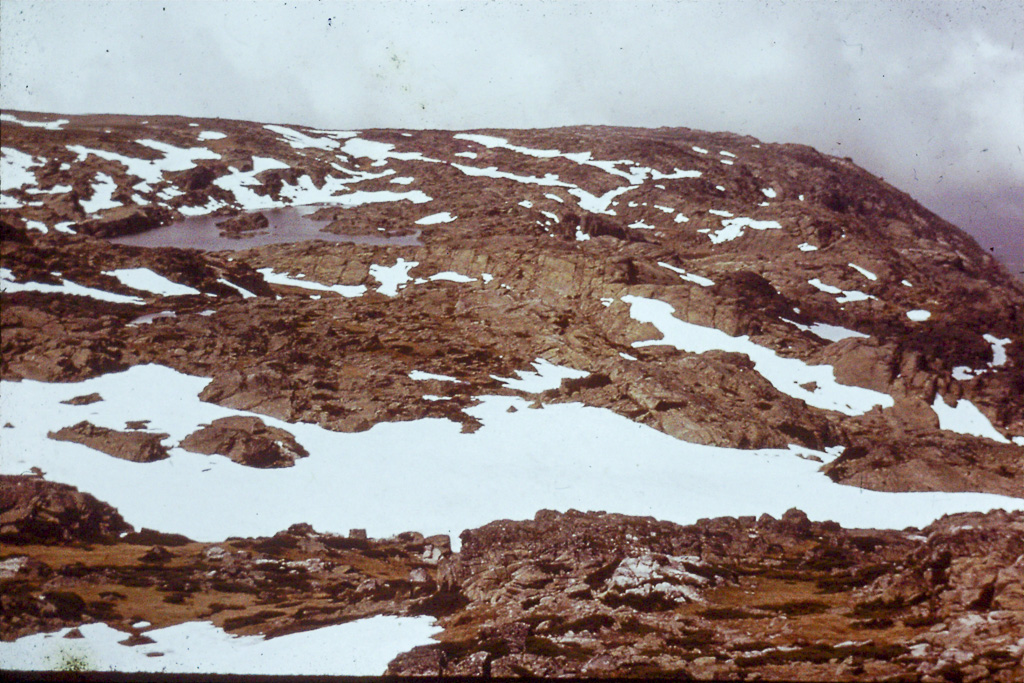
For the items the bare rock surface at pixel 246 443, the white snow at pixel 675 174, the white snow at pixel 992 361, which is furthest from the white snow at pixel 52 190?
the white snow at pixel 992 361

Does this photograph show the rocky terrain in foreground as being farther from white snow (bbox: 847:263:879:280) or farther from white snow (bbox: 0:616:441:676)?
white snow (bbox: 847:263:879:280)

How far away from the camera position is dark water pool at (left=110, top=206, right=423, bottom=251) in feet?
48.7

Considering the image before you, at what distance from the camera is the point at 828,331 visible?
1541 centimetres

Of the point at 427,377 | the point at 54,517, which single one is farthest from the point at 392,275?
the point at 54,517

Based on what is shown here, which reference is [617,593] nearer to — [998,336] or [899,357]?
[899,357]

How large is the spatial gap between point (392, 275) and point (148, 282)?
552 centimetres

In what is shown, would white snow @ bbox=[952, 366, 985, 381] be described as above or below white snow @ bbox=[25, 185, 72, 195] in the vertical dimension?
below

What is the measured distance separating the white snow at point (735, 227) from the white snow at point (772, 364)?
176 inches

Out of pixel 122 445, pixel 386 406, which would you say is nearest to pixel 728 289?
pixel 386 406

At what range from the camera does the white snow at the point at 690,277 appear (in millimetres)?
15672

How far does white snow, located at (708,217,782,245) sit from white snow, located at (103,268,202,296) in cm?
1462

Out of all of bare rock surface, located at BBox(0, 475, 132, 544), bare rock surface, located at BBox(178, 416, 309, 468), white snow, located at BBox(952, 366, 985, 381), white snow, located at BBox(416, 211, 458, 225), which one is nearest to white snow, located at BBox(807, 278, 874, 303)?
white snow, located at BBox(952, 366, 985, 381)

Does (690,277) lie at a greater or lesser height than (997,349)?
greater

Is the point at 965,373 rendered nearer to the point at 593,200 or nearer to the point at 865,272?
the point at 865,272
